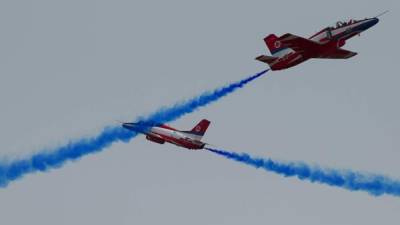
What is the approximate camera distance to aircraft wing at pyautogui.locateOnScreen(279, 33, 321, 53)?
15750 centimetres

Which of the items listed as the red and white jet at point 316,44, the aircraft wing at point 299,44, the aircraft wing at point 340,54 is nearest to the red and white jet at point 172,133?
the red and white jet at point 316,44

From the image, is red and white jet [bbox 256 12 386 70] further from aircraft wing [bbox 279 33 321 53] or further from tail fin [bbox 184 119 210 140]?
tail fin [bbox 184 119 210 140]

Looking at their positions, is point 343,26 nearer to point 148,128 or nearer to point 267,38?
point 267,38

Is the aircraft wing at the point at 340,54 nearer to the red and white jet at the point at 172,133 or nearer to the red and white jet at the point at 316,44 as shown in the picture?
the red and white jet at the point at 316,44

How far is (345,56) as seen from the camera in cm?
16475

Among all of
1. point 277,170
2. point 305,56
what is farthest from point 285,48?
point 277,170

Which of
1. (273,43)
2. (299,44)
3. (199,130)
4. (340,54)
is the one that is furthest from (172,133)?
(340,54)

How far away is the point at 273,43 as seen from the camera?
163 meters

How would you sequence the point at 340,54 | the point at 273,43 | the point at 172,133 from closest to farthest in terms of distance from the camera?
the point at 172,133, the point at 273,43, the point at 340,54

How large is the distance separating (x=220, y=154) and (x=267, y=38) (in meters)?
13.8

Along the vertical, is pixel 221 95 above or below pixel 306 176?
above

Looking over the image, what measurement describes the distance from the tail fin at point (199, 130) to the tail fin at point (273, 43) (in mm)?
10173

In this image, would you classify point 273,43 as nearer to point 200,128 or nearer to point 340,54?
point 340,54

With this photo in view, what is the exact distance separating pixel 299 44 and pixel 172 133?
16.4 metres
